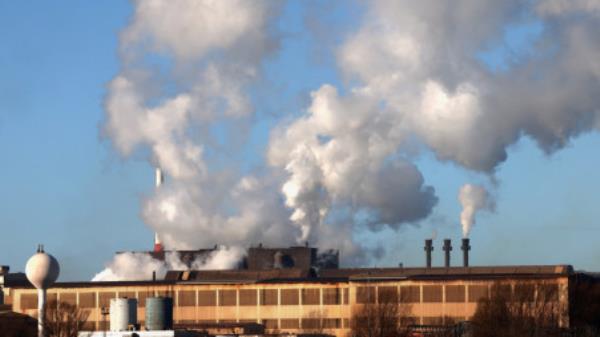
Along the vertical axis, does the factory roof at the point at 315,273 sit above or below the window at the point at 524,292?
above

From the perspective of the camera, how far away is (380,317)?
113m

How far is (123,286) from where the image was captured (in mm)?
126812

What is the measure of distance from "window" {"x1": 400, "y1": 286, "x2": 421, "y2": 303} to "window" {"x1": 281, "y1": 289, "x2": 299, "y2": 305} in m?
9.49

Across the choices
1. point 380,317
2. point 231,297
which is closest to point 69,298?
point 231,297

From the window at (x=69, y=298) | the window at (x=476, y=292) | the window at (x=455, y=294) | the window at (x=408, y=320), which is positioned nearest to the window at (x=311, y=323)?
the window at (x=408, y=320)

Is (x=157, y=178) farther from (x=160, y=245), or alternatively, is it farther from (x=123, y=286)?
(x=123, y=286)

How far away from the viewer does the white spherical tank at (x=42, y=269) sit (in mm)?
96656

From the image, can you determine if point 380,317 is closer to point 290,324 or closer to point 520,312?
point 290,324

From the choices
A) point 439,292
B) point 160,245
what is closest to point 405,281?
point 439,292

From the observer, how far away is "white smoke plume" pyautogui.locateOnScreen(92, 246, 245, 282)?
152 meters

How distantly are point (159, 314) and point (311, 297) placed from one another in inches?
906

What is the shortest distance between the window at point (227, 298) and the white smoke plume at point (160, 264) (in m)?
28.6

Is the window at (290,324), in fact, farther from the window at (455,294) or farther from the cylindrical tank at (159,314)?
the cylindrical tank at (159,314)

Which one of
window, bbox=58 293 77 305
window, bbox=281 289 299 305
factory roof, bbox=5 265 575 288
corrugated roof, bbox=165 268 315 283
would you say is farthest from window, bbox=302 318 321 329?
window, bbox=58 293 77 305
